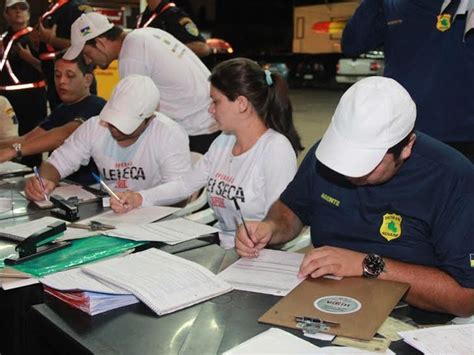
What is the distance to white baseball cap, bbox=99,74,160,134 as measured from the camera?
2.41m

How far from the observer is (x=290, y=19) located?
1861 centimetres

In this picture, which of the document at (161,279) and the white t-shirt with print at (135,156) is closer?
the document at (161,279)

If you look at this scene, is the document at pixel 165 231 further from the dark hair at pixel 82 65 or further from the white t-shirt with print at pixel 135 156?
the dark hair at pixel 82 65

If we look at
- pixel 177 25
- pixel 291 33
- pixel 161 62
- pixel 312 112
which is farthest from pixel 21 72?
pixel 291 33

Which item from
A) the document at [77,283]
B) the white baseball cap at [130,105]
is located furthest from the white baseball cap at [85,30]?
the document at [77,283]

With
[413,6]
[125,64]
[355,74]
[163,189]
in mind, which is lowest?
[355,74]

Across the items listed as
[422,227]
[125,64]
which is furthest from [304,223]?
[125,64]

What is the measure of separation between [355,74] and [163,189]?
40.7 ft

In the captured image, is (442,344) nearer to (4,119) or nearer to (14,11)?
(4,119)

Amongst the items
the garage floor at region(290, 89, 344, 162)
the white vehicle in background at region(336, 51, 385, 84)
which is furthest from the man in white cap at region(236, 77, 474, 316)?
the white vehicle in background at region(336, 51, 385, 84)

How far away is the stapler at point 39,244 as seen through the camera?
1.55 meters

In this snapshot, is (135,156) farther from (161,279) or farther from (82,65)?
(161,279)

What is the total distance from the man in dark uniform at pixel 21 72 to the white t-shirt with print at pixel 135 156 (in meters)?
2.13

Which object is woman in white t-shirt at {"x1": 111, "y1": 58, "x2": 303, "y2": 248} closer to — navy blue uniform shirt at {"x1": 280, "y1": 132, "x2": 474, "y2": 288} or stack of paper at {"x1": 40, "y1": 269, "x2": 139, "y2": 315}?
navy blue uniform shirt at {"x1": 280, "y1": 132, "x2": 474, "y2": 288}
